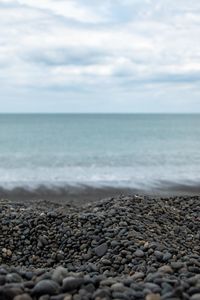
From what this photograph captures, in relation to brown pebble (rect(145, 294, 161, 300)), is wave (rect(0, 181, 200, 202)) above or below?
below

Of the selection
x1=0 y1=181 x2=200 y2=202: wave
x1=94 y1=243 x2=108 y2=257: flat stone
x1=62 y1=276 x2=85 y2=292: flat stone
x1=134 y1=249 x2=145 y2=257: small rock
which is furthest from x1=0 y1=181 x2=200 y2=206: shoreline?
x1=62 y1=276 x2=85 y2=292: flat stone

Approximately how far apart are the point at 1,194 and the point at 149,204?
8592 mm

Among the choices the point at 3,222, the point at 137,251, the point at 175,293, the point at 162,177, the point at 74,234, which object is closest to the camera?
the point at 175,293

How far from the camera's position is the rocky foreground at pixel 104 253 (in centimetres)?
405

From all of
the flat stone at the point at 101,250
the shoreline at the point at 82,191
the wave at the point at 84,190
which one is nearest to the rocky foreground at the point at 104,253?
the flat stone at the point at 101,250

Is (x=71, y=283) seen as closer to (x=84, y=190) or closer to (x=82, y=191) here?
(x=82, y=191)

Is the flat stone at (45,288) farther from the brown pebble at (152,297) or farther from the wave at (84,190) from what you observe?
the wave at (84,190)

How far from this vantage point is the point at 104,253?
7023 mm

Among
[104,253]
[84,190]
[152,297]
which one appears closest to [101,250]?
[104,253]

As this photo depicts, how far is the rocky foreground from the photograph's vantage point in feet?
13.3

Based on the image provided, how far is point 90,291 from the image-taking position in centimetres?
411

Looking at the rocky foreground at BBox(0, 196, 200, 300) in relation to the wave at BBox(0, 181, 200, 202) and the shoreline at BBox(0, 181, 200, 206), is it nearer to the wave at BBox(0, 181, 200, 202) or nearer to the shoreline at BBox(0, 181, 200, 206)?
the shoreline at BBox(0, 181, 200, 206)

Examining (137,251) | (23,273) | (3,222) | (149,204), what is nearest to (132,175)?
(149,204)

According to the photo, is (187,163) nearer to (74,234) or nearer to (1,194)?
(1,194)
